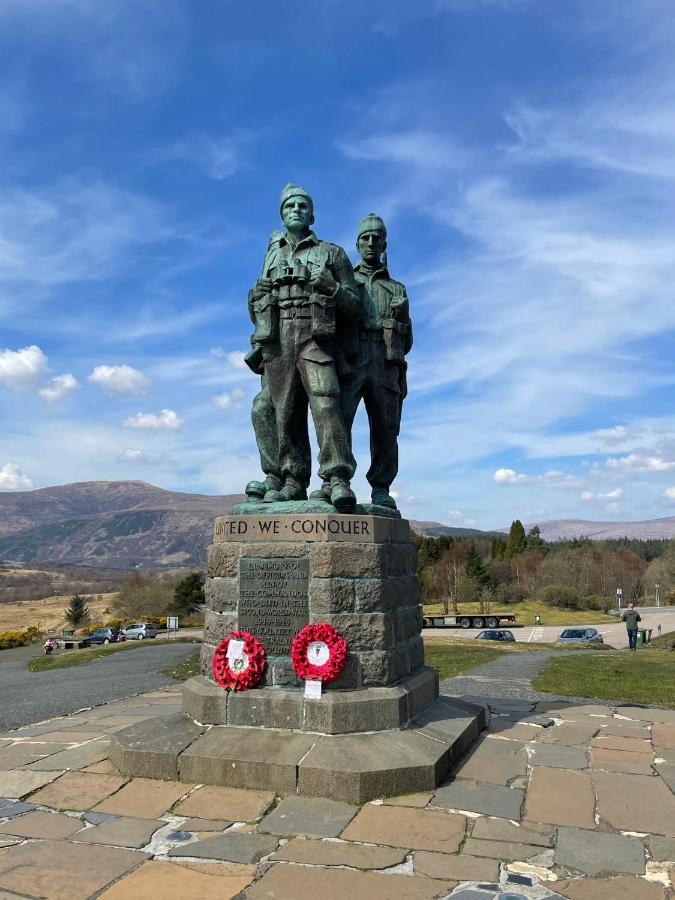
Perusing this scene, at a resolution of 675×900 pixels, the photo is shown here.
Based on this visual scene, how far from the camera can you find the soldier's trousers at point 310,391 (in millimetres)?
5773

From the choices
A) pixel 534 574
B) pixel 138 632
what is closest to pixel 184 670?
pixel 138 632

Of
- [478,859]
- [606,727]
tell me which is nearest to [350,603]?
[478,859]

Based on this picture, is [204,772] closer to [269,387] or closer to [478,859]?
[478,859]

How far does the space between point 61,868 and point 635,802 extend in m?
3.50

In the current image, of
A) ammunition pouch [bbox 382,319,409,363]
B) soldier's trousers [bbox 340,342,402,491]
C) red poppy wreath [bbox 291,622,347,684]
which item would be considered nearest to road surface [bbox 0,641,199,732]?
red poppy wreath [bbox 291,622,347,684]

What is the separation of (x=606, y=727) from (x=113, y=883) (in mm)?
4948

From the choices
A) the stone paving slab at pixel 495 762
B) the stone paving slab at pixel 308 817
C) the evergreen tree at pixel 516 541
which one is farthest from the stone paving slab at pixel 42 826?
Result: the evergreen tree at pixel 516 541

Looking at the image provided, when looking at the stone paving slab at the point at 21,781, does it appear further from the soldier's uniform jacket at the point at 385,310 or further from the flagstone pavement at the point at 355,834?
the soldier's uniform jacket at the point at 385,310

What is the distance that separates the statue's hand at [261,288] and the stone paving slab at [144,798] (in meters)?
3.93

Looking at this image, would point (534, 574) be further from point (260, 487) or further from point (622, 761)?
point (260, 487)

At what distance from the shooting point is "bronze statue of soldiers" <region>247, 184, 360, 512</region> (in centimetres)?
575

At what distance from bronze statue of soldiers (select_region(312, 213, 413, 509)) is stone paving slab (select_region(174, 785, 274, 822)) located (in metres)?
2.97

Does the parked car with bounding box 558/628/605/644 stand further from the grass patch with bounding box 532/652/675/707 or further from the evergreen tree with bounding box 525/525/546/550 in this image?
the evergreen tree with bounding box 525/525/546/550

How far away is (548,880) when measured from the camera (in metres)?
3.35
